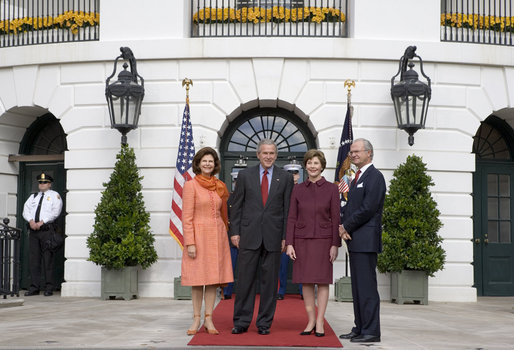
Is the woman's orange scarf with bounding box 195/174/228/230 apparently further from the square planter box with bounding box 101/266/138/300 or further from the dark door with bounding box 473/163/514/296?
the dark door with bounding box 473/163/514/296

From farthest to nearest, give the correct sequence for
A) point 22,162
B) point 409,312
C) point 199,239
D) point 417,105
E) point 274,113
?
point 22,162 → point 274,113 → point 417,105 → point 409,312 → point 199,239

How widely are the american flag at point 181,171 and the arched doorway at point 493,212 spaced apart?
18.0 ft

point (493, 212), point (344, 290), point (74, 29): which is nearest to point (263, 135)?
point (344, 290)

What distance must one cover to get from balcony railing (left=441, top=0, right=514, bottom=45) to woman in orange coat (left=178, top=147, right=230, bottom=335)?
691cm

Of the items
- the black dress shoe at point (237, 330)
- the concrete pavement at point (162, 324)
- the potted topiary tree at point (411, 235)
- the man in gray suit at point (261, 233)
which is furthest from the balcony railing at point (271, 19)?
the black dress shoe at point (237, 330)

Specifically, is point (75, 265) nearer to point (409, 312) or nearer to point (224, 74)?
point (224, 74)

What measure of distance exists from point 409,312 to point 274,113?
14.7 ft

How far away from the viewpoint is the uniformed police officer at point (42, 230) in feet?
42.2

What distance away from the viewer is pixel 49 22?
44.1 feet

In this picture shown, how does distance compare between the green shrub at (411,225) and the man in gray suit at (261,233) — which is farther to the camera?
the green shrub at (411,225)

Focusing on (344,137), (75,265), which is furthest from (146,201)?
(344,137)

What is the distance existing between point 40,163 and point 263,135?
451 cm

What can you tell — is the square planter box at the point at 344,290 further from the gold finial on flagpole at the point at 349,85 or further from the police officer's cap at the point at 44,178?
the police officer's cap at the point at 44,178

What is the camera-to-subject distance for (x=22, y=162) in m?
14.4
